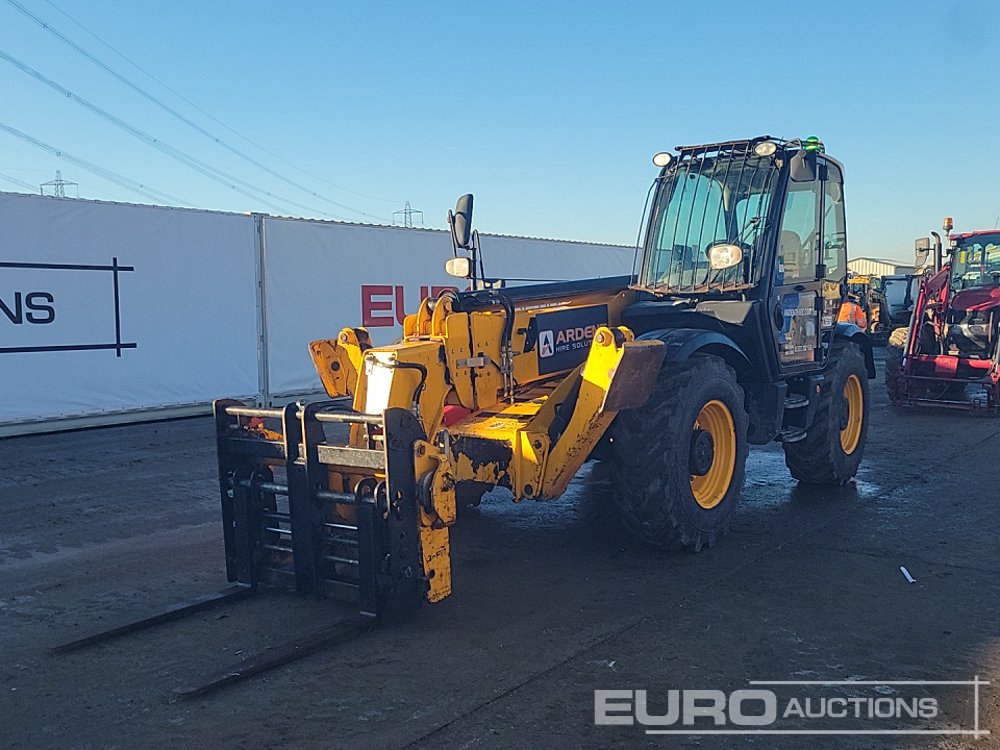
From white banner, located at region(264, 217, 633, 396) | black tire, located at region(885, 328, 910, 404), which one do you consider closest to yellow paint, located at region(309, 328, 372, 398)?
white banner, located at region(264, 217, 633, 396)

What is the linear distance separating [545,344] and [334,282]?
8.59 meters

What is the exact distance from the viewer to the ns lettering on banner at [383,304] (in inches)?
563

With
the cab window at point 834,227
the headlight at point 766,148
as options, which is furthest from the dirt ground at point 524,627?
the headlight at point 766,148

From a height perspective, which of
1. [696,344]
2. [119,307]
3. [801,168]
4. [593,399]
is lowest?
[593,399]

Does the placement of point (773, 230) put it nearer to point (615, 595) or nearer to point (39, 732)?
point (615, 595)

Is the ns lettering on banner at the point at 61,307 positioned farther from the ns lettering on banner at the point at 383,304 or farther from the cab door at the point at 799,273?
the cab door at the point at 799,273

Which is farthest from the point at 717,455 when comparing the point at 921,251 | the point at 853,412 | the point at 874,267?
the point at 874,267

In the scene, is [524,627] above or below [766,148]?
below

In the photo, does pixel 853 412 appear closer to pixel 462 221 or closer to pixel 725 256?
pixel 725 256

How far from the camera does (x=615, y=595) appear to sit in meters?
4.80

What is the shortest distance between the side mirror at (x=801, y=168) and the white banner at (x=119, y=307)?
8651 mm

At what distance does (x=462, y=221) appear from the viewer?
5.50 metres

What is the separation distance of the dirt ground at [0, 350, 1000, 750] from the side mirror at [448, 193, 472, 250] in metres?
2.00

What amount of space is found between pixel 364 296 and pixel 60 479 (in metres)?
6.60
